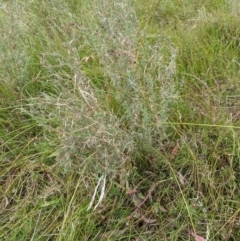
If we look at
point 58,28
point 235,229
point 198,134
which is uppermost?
point 58,28

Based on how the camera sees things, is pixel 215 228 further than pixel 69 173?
No

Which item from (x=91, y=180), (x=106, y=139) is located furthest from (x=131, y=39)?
(x=91, y=180)

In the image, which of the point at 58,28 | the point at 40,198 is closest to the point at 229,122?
the point at 40,198

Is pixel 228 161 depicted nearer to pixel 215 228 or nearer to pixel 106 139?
pixel 215 228

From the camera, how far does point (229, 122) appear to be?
5.04ft

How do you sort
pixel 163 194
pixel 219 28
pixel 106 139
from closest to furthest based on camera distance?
pixel 106 139 < pixel 163 194 < pixel 219 28

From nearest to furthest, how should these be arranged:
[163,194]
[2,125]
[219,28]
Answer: [163,194], [2,125], [219,28]

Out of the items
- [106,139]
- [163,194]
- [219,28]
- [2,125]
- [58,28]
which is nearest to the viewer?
[106,139]

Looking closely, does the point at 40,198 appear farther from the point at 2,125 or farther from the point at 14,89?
the point at 14,89

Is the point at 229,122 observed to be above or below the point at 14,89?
below

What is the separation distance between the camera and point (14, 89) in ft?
6.14

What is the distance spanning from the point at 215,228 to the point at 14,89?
0.97 meters

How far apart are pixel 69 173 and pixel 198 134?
455 mm

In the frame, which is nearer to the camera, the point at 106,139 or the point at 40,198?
the point at 106,139
